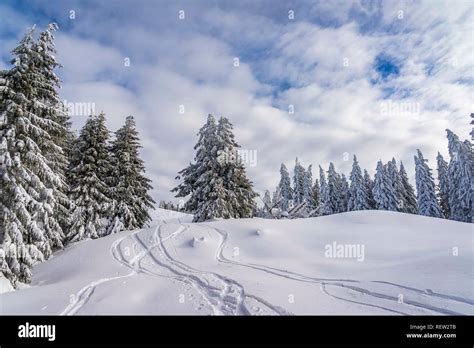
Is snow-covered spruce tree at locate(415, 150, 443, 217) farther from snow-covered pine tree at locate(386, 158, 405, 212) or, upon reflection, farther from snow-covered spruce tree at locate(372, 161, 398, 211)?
snow-covered spruce tree at locate(372, 161, 398, 211)

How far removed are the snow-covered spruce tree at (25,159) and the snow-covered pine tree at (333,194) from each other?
4922cm

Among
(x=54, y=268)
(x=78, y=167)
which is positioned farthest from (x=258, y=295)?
(x=78, y=167)

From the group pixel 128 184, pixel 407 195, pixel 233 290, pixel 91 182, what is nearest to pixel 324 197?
pixel 407 195

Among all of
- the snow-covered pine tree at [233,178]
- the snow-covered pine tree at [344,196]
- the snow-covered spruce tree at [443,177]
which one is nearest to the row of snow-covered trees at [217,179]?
the snow-covered pine tree at [233,178]

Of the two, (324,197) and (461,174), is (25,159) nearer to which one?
(461,174)

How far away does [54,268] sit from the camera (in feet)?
46.8

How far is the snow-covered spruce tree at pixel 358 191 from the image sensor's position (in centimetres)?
4912

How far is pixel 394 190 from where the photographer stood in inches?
1817

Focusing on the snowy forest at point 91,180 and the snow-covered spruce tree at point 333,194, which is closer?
the snowy forest at point 91,180

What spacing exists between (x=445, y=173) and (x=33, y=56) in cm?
5662

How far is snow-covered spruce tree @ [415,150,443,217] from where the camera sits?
43284 mm

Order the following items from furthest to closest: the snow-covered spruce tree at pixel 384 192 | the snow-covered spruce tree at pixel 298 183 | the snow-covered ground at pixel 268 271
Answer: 1. the snow-covered spruce tree at pixel 298 183
2. the snow-covered spruce tree at pixel 384 192
3. the snow-covered ground at pixel 268 271

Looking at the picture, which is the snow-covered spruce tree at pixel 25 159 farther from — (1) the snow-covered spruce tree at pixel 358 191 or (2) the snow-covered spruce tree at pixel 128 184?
(1) the snow-covered spruce tree at pixel 358 191
